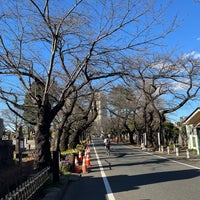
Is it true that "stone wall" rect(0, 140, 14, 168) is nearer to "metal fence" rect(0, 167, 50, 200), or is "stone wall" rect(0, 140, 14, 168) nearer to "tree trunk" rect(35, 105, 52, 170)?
"tree trunk" rect(35, 105, 52, 170)

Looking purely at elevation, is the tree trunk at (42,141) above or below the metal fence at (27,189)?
above

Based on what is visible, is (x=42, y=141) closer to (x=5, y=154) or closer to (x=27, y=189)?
(x=27, y=189)

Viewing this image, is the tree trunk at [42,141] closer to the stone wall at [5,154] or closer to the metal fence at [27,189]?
the metal fence at [27,189]

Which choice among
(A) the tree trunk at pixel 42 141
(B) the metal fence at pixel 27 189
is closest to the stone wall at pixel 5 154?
(A) the tree trunk at pixel 42 141

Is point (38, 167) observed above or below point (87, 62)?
below

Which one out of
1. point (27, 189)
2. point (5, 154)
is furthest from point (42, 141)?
point (5, 154)

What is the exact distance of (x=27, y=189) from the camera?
7.49 m

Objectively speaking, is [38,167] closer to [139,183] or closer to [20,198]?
[139,183]

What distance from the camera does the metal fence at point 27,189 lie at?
6160 millimetres

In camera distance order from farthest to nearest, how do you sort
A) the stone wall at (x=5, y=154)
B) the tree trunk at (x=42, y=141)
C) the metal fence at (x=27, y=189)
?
the stone wall at (x=5, y=154)
the tree trunk at (x=42, y=141)
the metal fence at (x=27, y=189)

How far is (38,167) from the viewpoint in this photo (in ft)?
39.2

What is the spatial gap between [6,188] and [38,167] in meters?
2.93

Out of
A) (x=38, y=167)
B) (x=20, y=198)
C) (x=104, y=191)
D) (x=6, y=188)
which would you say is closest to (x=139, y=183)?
(x=104, y=191)

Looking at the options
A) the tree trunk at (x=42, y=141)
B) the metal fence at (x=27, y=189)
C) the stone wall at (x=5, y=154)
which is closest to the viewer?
the metal fence at (x=27, y=189)
